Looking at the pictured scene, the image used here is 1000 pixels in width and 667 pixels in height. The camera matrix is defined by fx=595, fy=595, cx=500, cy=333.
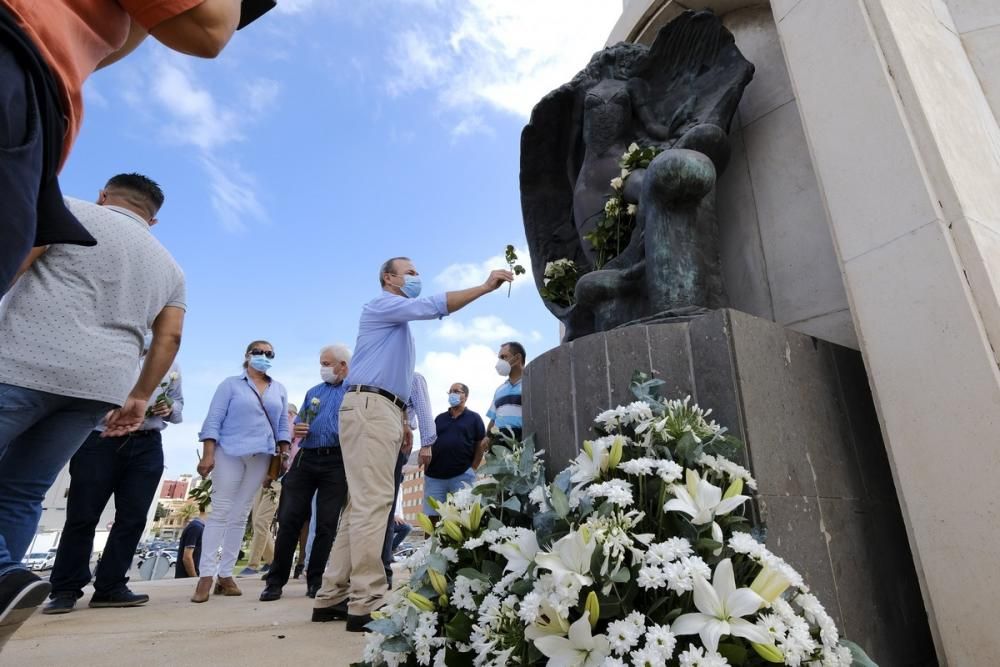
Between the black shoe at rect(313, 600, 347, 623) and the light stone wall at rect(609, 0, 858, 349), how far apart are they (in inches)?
103

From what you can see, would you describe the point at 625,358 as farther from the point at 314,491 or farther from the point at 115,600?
the point at 115,600

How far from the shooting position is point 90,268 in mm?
2152

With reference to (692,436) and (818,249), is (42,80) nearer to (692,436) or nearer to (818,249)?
(692,436)

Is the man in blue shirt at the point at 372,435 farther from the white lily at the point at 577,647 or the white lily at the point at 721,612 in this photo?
the white lily at the point at 721,612

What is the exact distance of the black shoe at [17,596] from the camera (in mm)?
1371

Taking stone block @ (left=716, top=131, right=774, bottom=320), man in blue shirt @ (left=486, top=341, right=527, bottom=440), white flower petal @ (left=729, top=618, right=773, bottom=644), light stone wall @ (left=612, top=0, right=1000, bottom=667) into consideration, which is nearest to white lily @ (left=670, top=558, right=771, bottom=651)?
white flower petal @ (left=729, top=618, right=773, bottom=644)

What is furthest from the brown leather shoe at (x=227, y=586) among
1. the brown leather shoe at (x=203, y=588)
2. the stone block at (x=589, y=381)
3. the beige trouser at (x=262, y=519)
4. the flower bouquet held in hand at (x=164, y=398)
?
the stone block at (x=589, y=381)

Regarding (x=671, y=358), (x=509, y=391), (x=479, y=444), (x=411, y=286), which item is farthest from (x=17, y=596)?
(x=479, y=444)

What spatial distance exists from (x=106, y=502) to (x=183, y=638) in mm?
1584

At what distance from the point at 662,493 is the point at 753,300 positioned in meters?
1.94

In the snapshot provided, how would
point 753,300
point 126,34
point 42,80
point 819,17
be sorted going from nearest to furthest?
point 42,80 → point 126,34 → point 819,17 → point 753,300

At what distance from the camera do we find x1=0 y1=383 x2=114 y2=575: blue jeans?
5.95ft

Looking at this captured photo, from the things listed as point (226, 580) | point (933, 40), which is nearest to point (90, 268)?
point (226, 580)

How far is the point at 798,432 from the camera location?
6.09ft
